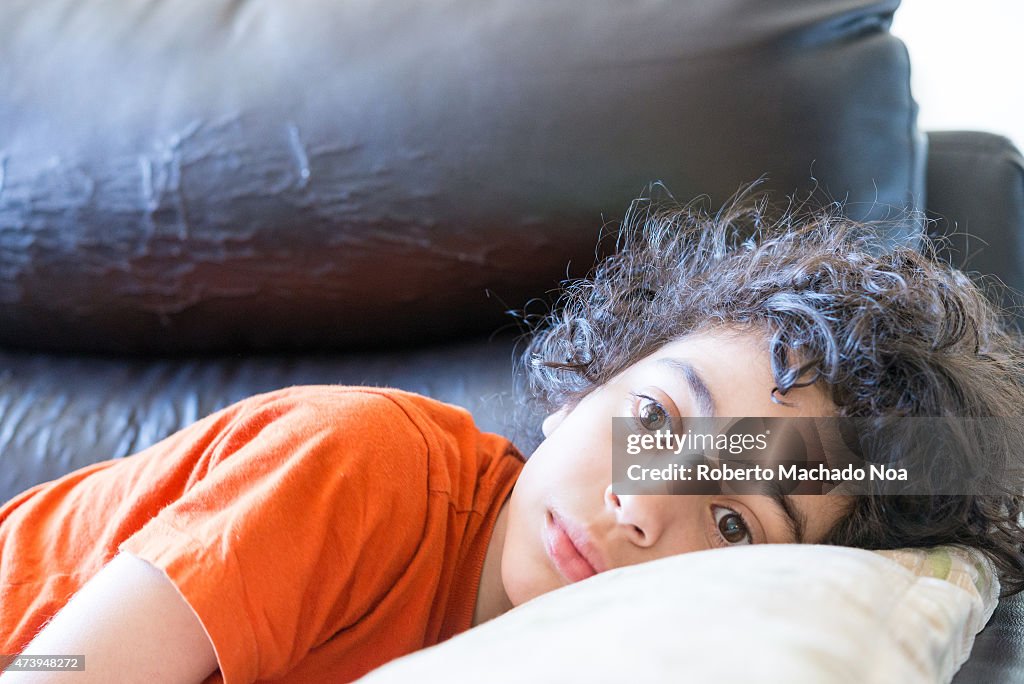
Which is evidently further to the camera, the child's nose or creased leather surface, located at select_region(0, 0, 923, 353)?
creased leather surface, located at select_region(0, 0, 923, 353)

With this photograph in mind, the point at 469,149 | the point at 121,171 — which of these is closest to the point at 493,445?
the point at 469,149

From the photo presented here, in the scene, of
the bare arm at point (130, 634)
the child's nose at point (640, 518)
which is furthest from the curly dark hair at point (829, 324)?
the bare arm at point (130, 634)

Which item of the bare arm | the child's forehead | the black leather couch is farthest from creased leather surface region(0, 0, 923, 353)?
the bare arm

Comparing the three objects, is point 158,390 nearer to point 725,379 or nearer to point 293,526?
point 293,526

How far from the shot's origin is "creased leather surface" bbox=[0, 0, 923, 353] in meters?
0.94

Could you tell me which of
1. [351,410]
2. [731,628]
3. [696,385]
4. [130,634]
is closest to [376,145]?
[351,410]

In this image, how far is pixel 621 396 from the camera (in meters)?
0.79

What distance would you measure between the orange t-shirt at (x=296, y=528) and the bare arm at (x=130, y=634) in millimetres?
19

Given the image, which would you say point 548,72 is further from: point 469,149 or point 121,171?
point 121,171

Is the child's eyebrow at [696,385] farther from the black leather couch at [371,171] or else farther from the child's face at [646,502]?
the black leather couch at [371,171]

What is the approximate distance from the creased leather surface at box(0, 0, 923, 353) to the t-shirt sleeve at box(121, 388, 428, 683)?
313 mm

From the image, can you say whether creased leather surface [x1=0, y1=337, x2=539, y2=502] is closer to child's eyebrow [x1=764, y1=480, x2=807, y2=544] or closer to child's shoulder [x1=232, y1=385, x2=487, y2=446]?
child's shoulder [x1=232, y1=385, x2=487, y2=446]

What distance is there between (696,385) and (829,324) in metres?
0.13

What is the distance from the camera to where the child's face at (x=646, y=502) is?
0.69 metres
